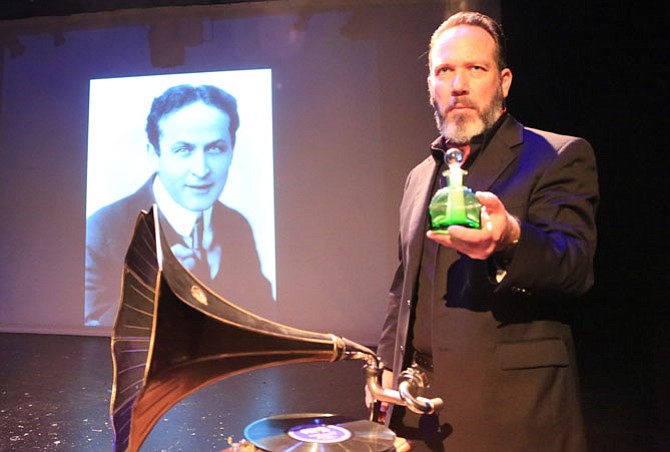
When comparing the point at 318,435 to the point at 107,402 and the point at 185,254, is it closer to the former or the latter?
the point at 107,402

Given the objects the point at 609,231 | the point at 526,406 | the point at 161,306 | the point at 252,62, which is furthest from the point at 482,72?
the point at 252,62

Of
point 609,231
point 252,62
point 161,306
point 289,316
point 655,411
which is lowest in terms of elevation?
point 655,411

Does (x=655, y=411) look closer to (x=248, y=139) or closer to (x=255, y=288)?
(x=255, y=288)

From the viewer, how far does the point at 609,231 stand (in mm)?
3695

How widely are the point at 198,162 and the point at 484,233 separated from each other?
4125 mm

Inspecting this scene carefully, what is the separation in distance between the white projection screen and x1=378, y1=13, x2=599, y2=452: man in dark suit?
3.53m

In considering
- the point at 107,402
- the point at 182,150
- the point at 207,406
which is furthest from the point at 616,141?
the point at 107,402

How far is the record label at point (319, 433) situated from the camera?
2.94 ft

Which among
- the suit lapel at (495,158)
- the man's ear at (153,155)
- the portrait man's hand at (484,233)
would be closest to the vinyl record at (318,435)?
the portrait man's hand at (484,233)

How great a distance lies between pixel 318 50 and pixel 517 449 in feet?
14.5

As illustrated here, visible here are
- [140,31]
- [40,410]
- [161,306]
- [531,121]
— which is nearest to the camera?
[161,306]

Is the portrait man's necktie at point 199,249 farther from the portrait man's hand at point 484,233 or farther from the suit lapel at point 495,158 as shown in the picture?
the portrait man's hand at point 484,233

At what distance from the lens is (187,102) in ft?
15.5

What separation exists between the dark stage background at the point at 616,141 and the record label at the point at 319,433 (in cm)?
273
